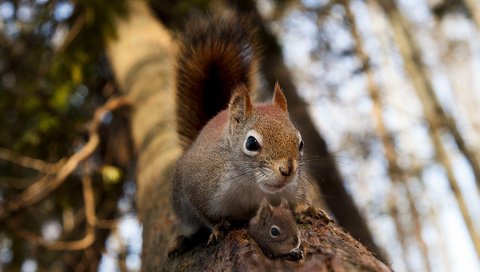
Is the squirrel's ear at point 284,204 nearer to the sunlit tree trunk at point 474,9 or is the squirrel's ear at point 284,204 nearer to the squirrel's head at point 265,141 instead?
the squirrel's head at point 265,141

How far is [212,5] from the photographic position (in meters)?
4.05

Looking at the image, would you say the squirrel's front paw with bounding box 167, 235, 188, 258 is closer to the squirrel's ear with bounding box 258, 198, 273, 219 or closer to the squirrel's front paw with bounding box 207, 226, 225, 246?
the squirrel's front paw with bounding box 207, 226, 225, 246

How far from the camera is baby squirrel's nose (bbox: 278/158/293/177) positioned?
159 centimetres

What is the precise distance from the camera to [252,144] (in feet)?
5.63

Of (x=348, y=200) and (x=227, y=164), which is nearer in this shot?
(x=227, y=164)

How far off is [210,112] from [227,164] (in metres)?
0.60

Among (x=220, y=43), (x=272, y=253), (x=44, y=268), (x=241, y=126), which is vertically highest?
(x=220, y=43)

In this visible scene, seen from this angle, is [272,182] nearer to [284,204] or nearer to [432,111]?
[284,204]

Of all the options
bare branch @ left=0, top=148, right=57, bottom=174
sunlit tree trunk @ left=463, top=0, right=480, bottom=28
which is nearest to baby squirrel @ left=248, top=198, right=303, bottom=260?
bare branch @ left=0, top=148, right=57, bottom=174

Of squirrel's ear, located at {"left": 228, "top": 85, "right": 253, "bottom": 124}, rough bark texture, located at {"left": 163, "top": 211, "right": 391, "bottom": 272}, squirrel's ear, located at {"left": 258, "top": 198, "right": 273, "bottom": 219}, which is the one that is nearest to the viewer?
rough bark texture, located at {"left": 163, "top": 211, "right": 391, "bottom": 272}

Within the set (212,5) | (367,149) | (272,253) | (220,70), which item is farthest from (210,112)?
(367,149)

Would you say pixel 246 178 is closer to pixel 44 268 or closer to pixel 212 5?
pixel 212 5

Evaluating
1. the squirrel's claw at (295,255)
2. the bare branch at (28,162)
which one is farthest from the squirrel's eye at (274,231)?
the bare branch at (28,162)

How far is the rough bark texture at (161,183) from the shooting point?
1.29 metres
